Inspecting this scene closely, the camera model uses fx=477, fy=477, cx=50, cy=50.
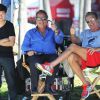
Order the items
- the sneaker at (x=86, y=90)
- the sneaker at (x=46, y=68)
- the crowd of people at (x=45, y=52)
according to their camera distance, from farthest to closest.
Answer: the sneaker at (x=86, y=90)
the crowd of people at (x=45, y=52)
the sneaker at (x=46, y=68)

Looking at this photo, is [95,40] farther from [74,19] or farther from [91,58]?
[74,19]

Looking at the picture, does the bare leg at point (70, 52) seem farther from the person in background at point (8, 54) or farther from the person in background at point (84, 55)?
the person in background at point (8, 54)

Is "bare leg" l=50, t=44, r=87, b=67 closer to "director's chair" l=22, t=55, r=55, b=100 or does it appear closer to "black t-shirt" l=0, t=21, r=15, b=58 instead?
"director's chair" l=22, t=55, r=55, b=100

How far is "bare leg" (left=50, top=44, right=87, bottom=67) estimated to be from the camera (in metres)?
6.68

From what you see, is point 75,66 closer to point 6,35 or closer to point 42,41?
point 42,41

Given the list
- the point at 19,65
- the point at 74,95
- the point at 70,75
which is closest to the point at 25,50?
the point at 19,65

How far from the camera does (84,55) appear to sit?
22.8 feet

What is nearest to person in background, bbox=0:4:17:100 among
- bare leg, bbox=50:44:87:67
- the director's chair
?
the director's chair

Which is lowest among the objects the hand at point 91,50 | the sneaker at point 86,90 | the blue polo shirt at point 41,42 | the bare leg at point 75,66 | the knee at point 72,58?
the sneaker at point 86,90

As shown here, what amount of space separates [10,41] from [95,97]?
69.1 inches

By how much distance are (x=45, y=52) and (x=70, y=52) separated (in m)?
0.42

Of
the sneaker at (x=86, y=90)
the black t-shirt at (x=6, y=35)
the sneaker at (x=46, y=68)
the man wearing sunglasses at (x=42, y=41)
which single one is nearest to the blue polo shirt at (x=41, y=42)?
the man wearing sunglasses at (x=42, y=41)

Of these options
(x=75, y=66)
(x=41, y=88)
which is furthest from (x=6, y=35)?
(x=75, y=66)

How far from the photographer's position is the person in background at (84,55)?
22.0 feet
